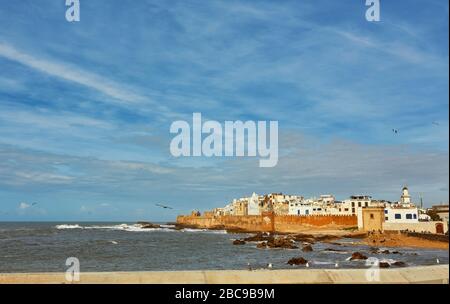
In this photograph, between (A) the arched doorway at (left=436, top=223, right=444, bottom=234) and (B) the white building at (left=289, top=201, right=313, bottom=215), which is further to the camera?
(B) the white building at (left=289, top=201, right=313, bottom=215)

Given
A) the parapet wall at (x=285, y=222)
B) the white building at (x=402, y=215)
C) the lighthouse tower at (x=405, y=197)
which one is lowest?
the parapet wall at (x=285, y=222)

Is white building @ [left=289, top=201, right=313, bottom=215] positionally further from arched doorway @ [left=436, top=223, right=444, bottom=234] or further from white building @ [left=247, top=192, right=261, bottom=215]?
arched doorway @ [left=436, top=223, right=444, bottom=234]

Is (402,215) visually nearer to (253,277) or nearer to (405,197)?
(405,197)

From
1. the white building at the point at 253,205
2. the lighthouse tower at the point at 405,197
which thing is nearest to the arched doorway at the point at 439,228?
the lighthouse tower at the point at 405,197

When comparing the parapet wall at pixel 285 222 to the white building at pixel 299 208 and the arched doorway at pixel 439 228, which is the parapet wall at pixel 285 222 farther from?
the arched doorway at pixel 439 228

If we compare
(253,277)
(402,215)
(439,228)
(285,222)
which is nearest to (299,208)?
(285,222)

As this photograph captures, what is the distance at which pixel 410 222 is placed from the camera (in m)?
77.6

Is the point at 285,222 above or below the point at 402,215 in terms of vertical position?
below

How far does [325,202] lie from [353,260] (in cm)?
7793

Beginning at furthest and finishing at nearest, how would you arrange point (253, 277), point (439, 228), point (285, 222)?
1. point (285, 222)
2. point (439, 228)
3. point (253, 277)

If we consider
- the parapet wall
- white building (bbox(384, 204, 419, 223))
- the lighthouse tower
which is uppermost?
the lighthouse tower

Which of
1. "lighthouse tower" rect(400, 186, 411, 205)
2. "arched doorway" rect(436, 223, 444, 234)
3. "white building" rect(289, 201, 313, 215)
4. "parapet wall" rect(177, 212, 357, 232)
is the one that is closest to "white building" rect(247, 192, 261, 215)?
"parapet wall" rect(177, 212, 357, 232)
